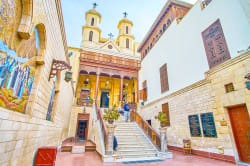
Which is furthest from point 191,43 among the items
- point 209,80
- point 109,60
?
point 109,60

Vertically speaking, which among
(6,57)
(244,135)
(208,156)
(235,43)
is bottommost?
(208,156)

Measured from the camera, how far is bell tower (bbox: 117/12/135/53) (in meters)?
20.0

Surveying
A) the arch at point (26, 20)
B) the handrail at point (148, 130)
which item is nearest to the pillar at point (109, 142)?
the handrail at point (148, 130)

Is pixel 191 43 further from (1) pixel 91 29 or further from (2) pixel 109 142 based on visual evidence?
(1) pixel 91 29

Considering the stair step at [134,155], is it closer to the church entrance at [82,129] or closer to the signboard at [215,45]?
the signboard at [215,45]

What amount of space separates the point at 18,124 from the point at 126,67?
13645mm

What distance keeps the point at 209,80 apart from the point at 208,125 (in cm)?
217

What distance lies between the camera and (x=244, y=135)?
5.09 metres

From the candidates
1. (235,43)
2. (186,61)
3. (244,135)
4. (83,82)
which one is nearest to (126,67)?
(83,82)

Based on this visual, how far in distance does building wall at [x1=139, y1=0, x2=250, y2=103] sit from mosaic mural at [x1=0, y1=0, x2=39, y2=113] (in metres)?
7.18

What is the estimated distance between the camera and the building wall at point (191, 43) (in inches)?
219

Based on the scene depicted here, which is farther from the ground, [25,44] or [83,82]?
[83,82]

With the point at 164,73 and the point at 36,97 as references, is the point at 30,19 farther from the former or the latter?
the point at 164,73

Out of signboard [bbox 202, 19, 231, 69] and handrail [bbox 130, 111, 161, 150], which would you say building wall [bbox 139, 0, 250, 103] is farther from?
handrail [bbox 130, 111, 161, 150]
